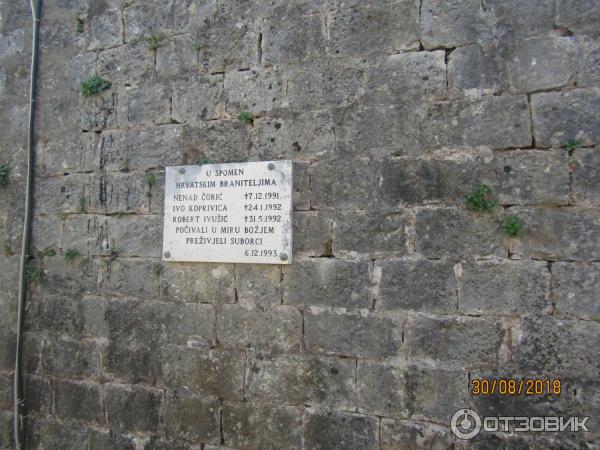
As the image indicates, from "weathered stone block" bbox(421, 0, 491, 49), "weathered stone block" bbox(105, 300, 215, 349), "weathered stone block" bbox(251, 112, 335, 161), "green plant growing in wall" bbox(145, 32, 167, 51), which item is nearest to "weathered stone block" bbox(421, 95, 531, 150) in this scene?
"weathered stone block" bbox(421, 0, 491, 49)

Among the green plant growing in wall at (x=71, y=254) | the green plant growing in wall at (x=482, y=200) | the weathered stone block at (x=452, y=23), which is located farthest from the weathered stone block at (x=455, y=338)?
the green plant growing in wall at (x=71, y=254)

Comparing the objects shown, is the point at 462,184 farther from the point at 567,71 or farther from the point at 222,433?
the point at 222,433

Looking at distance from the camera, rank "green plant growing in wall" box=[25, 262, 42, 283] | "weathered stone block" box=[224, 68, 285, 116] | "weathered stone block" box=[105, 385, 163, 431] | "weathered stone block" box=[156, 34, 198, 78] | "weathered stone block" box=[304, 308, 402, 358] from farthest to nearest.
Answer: "green plant growing in wall" box=[25, 262, 42, 283], "weathered stone block" box=[156, 34, 198, 78], "weathered stone block" box=[105, 385, 163, 431], "weathered stone block" box=[224, 68, 285, 116], "weathered stone block" box=[304, 308, 402, 358]

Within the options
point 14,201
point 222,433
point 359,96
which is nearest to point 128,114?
point 14,201

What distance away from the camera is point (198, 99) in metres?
3.15

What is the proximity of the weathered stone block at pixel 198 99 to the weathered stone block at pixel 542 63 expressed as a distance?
74.5 inches

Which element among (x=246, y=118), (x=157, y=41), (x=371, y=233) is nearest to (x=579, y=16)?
(x=371, y=233)

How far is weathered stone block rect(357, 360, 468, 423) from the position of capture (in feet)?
8.09

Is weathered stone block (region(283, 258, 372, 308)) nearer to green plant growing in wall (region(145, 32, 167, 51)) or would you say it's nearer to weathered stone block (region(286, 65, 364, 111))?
weathered stone block (region(286, 65, 364, 111))

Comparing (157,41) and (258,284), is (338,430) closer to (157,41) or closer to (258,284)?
(258,284)

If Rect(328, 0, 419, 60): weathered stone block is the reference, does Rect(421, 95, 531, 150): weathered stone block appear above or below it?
below

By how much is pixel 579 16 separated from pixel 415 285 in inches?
68.5

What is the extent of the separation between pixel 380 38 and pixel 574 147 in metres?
1.31

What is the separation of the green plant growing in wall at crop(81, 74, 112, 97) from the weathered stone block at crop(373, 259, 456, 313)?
8.36 ft
